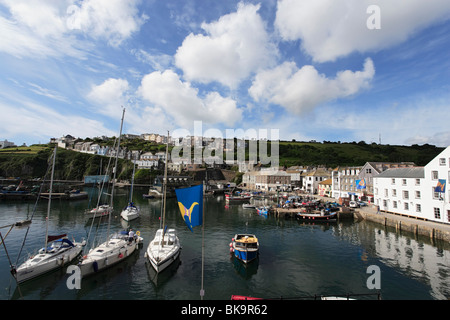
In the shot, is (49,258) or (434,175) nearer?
(49,258)

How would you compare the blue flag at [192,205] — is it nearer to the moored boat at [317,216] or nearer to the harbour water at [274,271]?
the harbour water at [274,271]

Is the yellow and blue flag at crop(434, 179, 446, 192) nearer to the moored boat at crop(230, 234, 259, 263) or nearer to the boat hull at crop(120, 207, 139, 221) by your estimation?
the moored boat at crop(230, 234, 259, 263)

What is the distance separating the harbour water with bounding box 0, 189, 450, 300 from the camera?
1623 cm

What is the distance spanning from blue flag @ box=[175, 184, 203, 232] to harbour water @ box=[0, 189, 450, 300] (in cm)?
603

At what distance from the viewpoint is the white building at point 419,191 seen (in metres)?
31.3

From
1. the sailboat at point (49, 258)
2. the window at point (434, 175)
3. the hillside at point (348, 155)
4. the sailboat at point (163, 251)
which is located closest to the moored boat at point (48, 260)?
the sailboat at point (49, 258)

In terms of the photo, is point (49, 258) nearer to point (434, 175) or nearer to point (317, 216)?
point (317, 216)

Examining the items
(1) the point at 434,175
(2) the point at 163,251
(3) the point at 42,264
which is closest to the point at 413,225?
(1) the point at 434,175

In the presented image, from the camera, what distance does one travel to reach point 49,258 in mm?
18891

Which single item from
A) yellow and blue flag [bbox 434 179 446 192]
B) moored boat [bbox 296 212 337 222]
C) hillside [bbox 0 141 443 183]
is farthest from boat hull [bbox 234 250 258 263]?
hillside [bbox 0 141 443 183]

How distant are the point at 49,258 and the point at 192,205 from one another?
15.2m

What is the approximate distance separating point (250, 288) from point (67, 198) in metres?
72.7

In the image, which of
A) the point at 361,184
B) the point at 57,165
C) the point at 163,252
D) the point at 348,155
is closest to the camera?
the point at 163,252

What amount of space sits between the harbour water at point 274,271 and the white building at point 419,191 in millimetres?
6174
